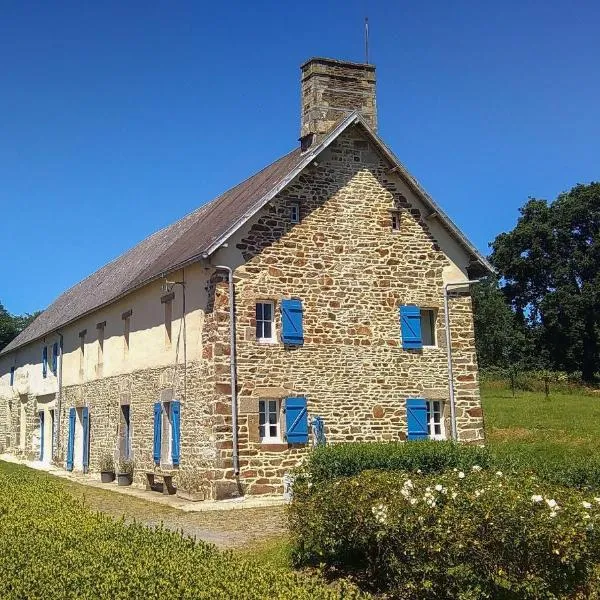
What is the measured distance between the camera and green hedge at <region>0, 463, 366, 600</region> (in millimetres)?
6473

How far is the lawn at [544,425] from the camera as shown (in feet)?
65.3

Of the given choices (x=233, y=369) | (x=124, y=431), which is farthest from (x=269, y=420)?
(x=124, y=431)

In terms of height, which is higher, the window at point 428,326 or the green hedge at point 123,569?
the window at point 428,326

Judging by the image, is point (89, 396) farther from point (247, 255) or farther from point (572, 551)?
point (572, 551)

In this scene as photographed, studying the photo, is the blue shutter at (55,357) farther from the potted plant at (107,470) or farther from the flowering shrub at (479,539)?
the flowering shrub at (479,539)

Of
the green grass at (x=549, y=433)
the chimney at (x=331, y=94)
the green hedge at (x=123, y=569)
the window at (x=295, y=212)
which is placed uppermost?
the chimney at (x=331, y=94)

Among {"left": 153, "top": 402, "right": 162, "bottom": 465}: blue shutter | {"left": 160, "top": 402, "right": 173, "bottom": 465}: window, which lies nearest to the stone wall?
{"left": 160, "top": 402, "right": 173, "bottom": 465}: window

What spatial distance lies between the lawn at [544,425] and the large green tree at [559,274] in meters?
16.0

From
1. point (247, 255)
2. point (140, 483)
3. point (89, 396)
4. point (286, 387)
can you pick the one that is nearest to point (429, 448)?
point (286, 387)

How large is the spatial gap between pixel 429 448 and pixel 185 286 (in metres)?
7.41

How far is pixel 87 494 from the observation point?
17609 millimetres

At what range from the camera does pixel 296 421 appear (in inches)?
674

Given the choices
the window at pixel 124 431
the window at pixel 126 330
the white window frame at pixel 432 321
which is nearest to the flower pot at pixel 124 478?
the window at pixel 124 431

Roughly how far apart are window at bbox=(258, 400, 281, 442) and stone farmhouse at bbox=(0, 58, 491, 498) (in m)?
0.03
